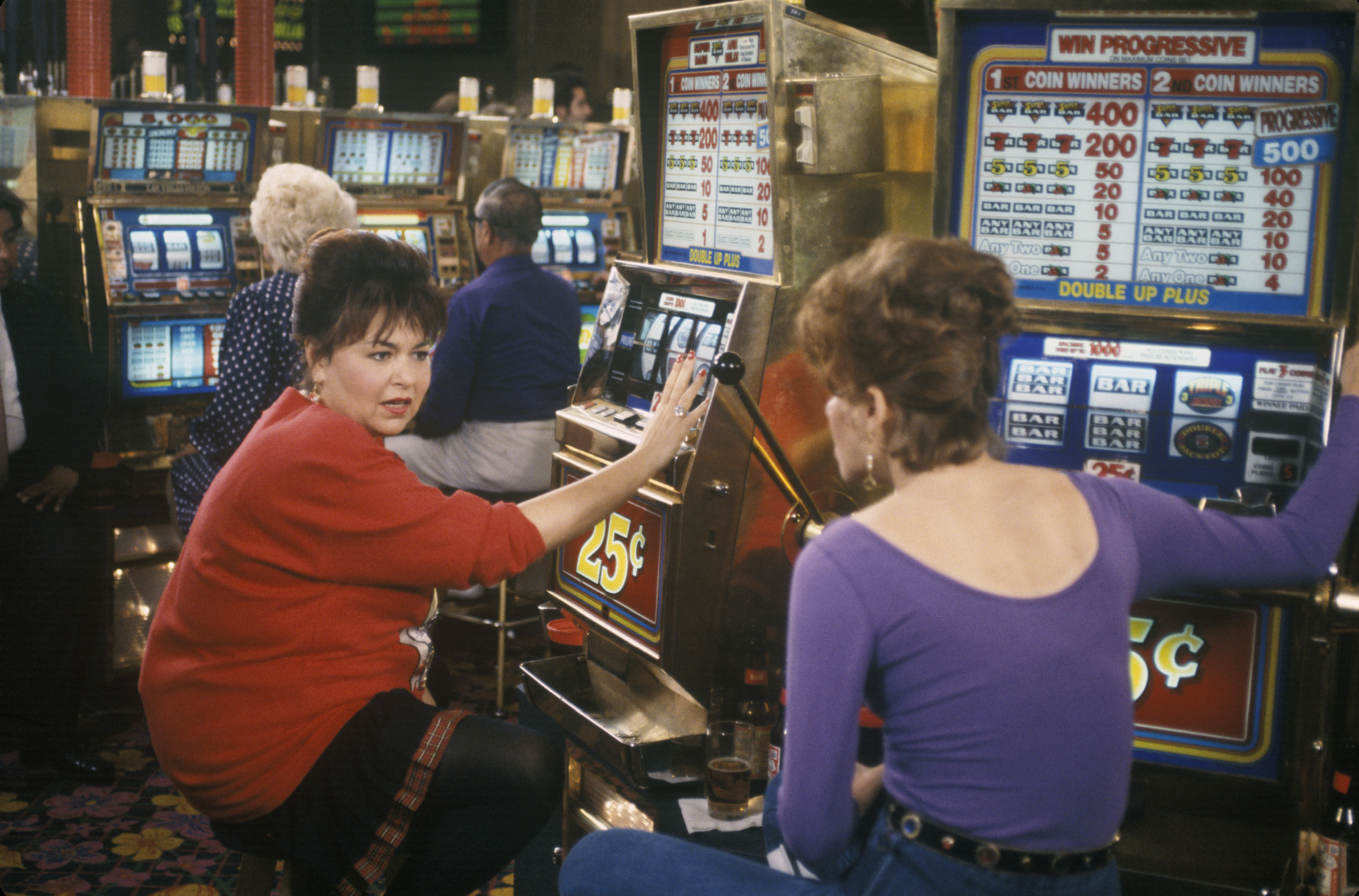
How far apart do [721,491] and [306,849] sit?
1.01 meters

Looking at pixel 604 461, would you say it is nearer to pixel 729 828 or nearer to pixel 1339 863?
pixel 729 828

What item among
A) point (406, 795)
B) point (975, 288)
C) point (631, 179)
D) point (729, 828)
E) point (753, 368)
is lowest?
point (729, 828)

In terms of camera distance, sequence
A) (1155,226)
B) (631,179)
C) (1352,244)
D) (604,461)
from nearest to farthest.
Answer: (1352,244) < (1155,226) < (604,461) < (631,179)

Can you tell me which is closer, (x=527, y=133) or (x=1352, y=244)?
(x=1352, y=244)

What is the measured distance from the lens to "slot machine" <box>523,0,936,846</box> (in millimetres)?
2387

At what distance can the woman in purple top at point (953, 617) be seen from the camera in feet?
4.26

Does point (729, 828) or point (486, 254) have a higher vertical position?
point (486, 254)

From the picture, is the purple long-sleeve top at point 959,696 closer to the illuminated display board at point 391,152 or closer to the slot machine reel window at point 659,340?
the slot machine reel window at point 659,340

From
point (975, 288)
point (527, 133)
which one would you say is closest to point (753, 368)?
point (975, 288)

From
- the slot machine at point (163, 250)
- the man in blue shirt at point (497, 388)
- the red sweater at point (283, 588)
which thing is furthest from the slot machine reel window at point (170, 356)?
the red sweater at point (283, 588)

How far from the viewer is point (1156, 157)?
2.03m

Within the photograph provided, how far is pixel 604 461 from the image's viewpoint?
2.63 m

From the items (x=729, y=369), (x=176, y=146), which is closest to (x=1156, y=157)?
(x=729, y=369)

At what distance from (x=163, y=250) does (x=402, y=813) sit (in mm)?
3319
